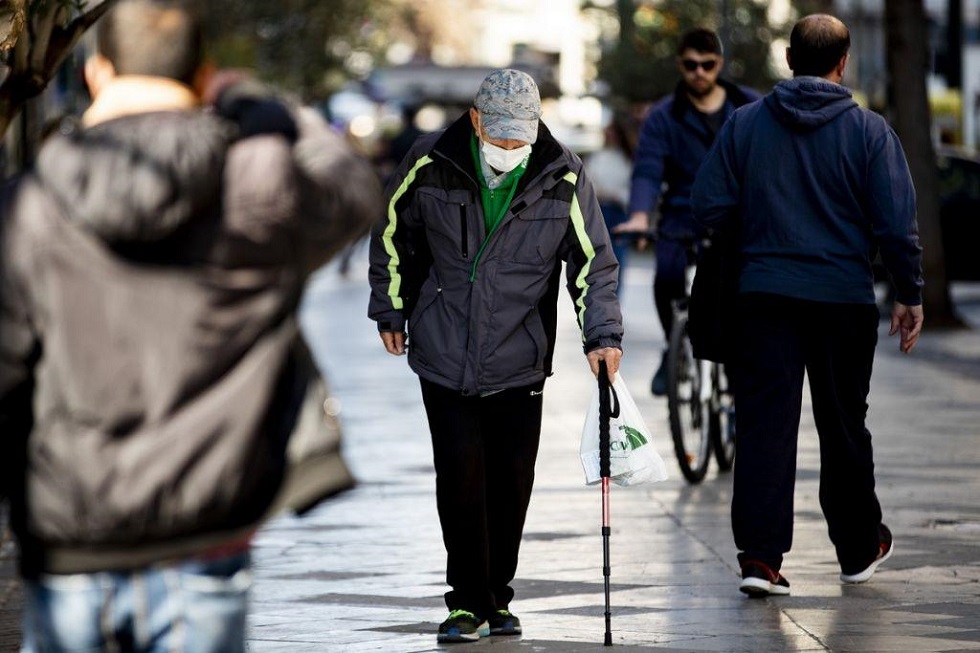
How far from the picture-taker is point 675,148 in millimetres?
10617

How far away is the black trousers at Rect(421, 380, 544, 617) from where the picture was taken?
684 cm

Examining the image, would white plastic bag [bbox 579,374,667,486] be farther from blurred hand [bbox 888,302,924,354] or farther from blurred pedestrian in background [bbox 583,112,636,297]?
→ blurred pedestrian in background [bbox 583,112,636,297]

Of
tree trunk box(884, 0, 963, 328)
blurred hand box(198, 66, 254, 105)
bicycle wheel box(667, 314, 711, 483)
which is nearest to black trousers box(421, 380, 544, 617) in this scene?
blurred hand box(198, 66, 254, 105)

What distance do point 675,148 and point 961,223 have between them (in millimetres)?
12129

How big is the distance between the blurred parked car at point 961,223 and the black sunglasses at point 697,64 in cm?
1179

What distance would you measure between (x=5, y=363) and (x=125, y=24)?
665mm

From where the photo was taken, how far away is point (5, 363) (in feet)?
12.4

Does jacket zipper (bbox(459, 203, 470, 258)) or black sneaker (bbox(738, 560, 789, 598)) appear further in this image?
black sneaker (bbox(738, 560, 789, 598))

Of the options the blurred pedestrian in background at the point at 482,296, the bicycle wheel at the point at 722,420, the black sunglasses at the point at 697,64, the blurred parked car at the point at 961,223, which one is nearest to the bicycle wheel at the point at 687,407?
the bicycle wheel at the point at 722,420

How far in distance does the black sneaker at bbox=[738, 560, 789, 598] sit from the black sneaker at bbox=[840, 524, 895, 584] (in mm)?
350

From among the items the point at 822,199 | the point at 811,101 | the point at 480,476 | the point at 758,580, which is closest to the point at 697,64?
the point at 811,101

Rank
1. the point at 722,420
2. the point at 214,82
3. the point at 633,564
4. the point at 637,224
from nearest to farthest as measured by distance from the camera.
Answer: the point at 214,82
the point at 633,564
the point at 637,224
the point at 722,420

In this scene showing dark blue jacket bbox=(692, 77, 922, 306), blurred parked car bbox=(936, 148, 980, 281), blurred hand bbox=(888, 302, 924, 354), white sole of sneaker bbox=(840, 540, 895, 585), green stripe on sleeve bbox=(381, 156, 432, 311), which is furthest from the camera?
blurred parked car bbox=(936, 148, 980, 281)

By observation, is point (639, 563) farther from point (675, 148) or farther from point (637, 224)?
point (675, 148)
